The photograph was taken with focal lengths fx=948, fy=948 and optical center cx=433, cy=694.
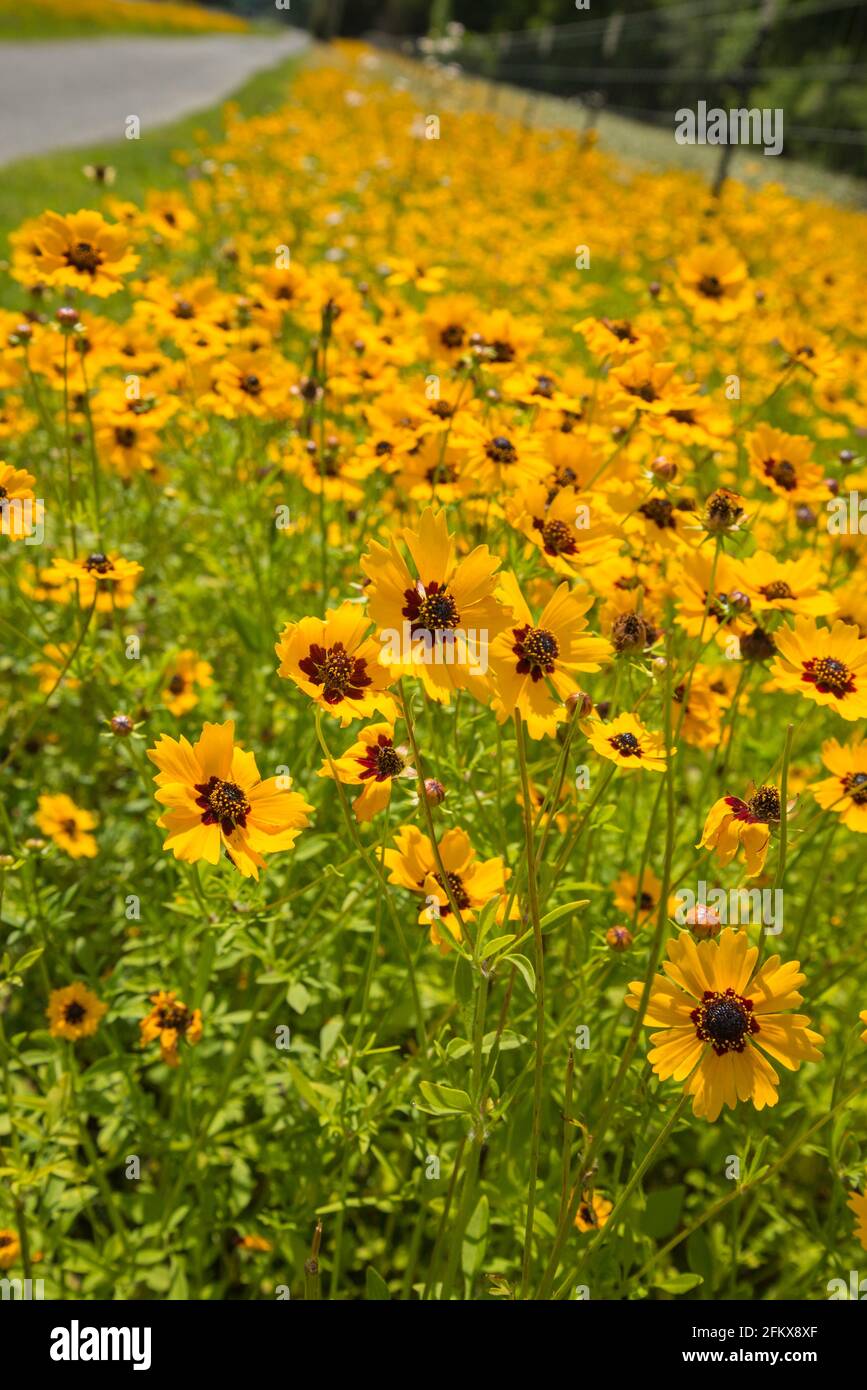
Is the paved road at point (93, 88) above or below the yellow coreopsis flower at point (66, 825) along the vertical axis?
above

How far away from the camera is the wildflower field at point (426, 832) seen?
1.11 meters

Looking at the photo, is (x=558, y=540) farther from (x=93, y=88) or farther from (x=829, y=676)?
(x=93, y=88)

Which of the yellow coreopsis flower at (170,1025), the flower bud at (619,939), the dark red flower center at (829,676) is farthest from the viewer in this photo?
the yellow coreopsis flower at (170,1025)

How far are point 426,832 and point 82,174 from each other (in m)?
8.26

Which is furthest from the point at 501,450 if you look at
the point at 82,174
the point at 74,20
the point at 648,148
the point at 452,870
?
the point at 74,20

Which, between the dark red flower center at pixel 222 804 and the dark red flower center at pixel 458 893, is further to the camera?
the dark red flower center at pixel 458 893

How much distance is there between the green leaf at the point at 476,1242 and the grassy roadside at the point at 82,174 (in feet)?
17.3

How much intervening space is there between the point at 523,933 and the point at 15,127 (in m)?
12.9

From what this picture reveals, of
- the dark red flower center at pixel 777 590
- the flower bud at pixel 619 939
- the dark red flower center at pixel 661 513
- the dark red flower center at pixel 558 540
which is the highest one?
the dark red flower center at pixel 661 513

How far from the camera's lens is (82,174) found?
7758 millimetres

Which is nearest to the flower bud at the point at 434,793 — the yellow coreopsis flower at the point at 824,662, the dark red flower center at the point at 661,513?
the yellow coreopsis flower at the point at 824,662

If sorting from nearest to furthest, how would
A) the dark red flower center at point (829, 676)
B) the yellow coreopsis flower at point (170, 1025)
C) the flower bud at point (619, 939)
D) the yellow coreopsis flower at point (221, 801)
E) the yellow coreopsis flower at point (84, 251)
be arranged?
the yellow coreopsis flower at point (221, 801)
the dark red flower center at point (829, 676)
the flower bud at point (619, 939)
the yellow coreopsis flower at point (170, 1025)
the yellow coreopsis flower at point (84, 251)

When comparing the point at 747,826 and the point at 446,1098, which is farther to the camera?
the point at 747,826

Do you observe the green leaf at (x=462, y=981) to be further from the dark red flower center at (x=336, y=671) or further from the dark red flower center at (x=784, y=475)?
the dark red flower center at (x=784, y=475)
